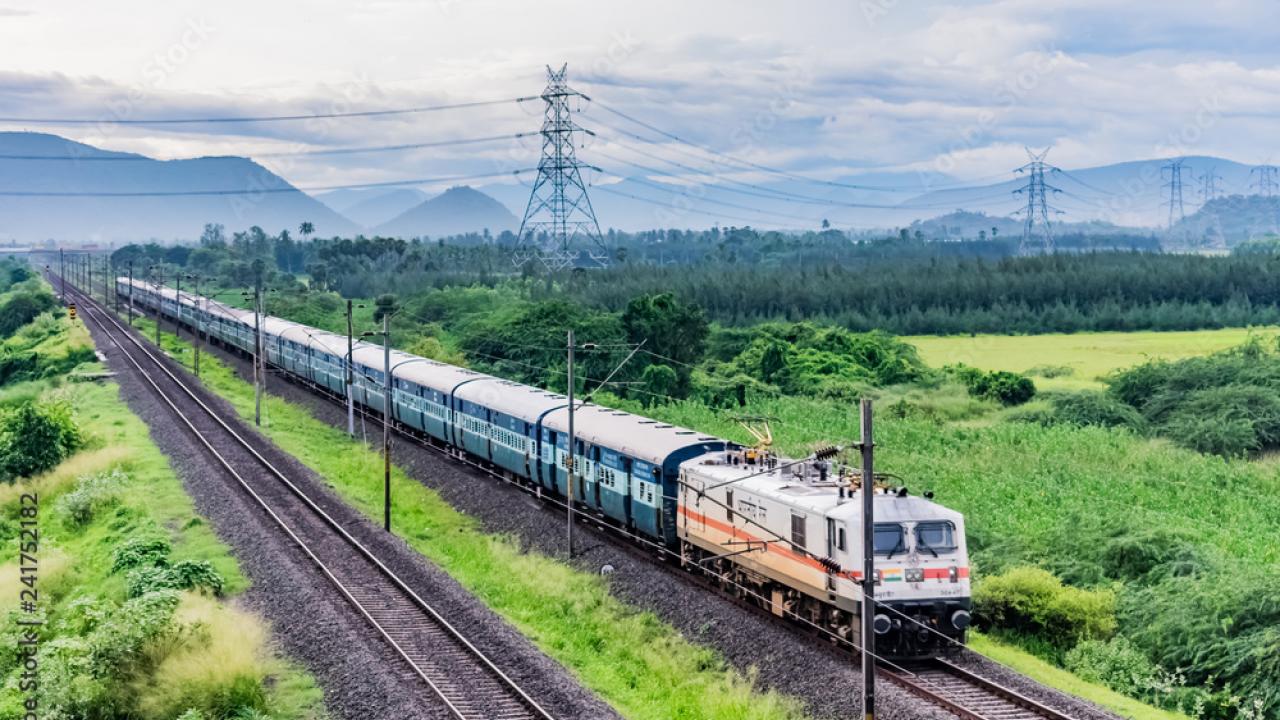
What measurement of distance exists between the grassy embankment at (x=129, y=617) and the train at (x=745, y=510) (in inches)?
402

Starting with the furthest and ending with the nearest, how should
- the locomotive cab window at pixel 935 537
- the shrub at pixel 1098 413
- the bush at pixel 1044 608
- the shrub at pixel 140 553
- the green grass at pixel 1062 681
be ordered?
the shrub at pixel 1098 413 < the shrub at pixel 140 553 < the bush at pixel 1044 608 < the locomotive cab window at pixel 935 537 < the green grass at pixel 1062 681

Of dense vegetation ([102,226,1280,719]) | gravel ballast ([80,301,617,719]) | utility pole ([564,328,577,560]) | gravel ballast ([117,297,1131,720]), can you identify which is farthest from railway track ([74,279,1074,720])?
utility pole ([564,328,577,560])

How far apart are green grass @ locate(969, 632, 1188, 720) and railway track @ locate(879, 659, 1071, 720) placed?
64.0 inches

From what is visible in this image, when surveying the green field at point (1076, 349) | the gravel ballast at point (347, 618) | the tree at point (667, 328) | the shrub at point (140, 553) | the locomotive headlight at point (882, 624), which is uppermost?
Result: the tree at point (667, 328)

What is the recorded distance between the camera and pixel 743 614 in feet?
Answer: 95.6

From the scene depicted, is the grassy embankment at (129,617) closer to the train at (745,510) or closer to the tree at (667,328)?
the train at (745,510)

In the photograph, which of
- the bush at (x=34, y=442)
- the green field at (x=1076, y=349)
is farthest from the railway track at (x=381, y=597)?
the green field at (x=1076, y=349)

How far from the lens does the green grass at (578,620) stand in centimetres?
2516

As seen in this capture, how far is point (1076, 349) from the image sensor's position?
9862 cm

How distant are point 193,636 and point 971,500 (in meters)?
25.1

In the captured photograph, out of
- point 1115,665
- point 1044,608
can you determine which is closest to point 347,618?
point 1044,608

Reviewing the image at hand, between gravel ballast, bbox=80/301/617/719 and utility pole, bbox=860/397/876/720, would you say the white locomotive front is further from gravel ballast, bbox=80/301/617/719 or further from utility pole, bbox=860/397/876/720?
gravel ballast, bbox=80/301/617/719

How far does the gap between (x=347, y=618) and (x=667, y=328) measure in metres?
51.4

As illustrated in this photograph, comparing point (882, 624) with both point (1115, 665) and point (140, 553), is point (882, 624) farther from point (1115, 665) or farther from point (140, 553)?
point (140, 553)
